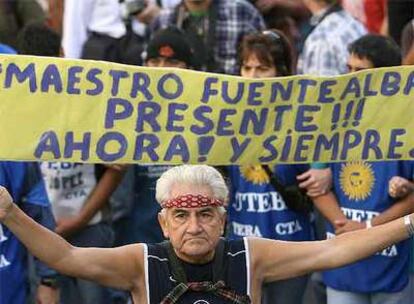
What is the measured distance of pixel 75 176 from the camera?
8.05 m

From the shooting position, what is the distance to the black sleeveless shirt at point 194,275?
5.68 metres

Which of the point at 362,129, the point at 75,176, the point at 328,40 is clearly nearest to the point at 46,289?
the point at 75,176

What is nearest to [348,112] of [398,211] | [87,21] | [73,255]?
[398,211]

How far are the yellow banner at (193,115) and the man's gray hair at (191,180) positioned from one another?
272 millimetres

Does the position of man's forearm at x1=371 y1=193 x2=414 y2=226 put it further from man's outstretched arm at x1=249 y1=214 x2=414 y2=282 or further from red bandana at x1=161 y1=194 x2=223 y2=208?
red bandana at x1=161 y1=194 x2=223 y2=208

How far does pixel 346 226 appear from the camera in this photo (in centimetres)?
738

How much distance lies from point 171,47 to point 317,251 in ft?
9.42

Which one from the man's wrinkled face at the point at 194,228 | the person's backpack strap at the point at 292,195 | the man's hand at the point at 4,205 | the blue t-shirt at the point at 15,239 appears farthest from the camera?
the person's backpack strap at the point at 292,195

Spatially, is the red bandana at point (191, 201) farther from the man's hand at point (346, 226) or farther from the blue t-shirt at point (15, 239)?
the man's hand at point (346, 226)

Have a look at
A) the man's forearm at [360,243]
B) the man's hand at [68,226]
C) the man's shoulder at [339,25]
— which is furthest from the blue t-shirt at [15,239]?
the man's shoulder at [339,25]

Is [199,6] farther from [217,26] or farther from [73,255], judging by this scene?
[73,255]

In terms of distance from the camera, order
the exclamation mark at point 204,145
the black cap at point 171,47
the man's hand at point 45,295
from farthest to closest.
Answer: the black cap at point 171,47, the man's hand at point 45,295, the exclamation mark at point 204,145

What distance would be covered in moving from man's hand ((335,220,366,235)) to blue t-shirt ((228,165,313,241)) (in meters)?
0.39

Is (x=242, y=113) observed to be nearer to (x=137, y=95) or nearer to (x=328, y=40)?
(x=137, y=95)
